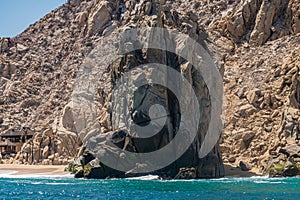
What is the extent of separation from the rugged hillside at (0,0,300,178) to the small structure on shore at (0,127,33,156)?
7.84 feet

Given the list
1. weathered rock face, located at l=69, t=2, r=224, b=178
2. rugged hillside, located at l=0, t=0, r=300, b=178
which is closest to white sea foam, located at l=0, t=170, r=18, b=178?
rugged hillside, located at l=0, t=0, r=300, b=178

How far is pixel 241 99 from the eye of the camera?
87188 millimetres

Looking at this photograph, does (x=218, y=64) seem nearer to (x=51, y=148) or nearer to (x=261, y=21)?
(x=261, y=21)

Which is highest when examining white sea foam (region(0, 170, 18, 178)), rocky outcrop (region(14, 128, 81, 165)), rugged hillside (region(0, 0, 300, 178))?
rugged hillside (region(0, 0, 300, 178))

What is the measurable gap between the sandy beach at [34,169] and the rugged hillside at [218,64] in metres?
3.83

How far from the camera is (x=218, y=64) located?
81312 millimetres

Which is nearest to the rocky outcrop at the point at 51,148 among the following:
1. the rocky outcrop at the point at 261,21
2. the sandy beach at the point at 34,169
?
the sandy beach at the point at 34,169

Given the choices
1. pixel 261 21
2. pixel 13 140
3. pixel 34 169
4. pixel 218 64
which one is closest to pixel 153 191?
pixel 34 169

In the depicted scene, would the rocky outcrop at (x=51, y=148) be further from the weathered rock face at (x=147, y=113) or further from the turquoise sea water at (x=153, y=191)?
the turquoise sea water at (x=153, y=191)

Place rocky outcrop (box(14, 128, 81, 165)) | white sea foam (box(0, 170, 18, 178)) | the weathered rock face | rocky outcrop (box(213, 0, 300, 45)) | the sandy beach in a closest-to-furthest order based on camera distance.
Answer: the weathered rock face, white sea foam (box(0, 170, 18, 178)), the sandy beach, rocky outcrop (box(14, 128, 81, 165)), rocky outcrop (box(213, 0, 300, 45))

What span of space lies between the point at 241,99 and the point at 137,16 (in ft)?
83.2

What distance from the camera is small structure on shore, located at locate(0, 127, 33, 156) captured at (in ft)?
306

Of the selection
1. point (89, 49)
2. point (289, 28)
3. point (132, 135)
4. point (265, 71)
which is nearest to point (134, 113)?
point (132, 135)

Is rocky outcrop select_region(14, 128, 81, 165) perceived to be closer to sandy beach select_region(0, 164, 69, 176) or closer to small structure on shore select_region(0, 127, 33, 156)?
sandy beach select_region(0, 164, 69, 176)
